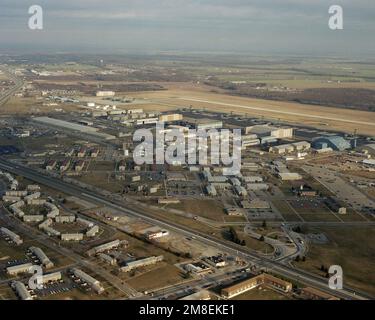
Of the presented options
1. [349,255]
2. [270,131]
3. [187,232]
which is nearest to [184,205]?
[187,232]

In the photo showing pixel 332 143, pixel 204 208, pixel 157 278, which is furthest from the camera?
pixel 332 143

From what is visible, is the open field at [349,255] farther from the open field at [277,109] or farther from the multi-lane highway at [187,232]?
the open field at [277,109]

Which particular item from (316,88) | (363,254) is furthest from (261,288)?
(316,88)

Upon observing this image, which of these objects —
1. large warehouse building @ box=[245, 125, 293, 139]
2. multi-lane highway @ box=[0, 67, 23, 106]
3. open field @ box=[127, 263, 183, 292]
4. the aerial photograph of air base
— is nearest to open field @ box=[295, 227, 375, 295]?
the aerial photograph of air base

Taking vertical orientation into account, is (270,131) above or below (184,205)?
above

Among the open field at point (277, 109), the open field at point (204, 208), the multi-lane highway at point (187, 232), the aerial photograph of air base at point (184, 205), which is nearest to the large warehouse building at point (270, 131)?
the aerial photograph of air base at point (184, 205)

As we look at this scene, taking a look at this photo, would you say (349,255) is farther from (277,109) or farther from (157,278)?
(277,109)

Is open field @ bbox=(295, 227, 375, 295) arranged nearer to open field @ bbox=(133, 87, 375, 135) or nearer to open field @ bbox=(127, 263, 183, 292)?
open field @ bbox=(127, 263, 183, 292)

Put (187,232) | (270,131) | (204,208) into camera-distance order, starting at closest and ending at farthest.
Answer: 1. (187,232)
2. (204,208)
3. (270,131)
